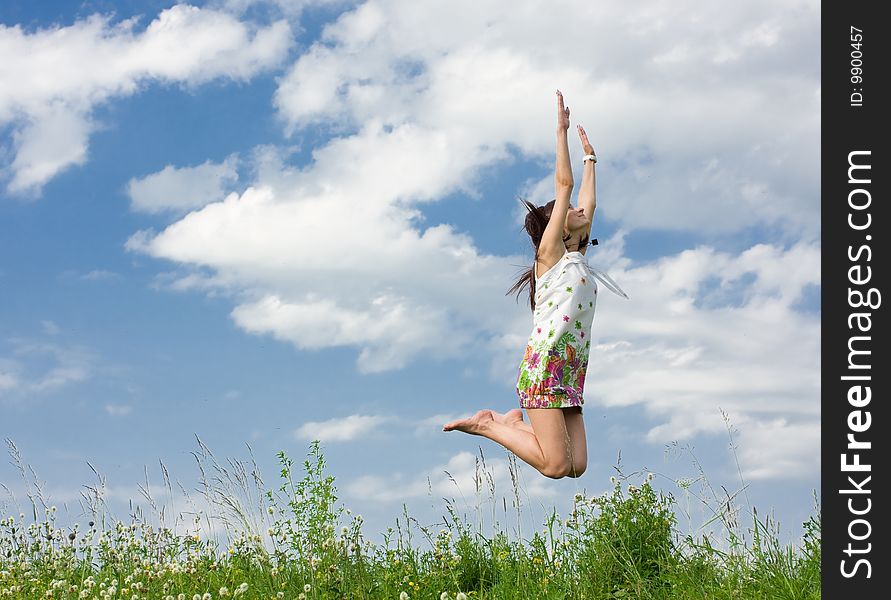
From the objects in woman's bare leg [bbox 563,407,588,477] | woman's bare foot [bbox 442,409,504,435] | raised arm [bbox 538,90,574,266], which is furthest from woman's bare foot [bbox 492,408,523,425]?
raised arm [bbox 538,90,574,266]

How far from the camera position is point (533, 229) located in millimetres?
7320

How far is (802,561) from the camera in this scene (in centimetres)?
596

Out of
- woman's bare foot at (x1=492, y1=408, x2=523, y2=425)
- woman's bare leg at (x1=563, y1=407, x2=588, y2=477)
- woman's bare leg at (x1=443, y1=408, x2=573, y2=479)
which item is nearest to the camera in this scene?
woman's bare leg at (x1=443, y1=408, x2=573, y2=479)

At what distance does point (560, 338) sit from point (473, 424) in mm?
1065

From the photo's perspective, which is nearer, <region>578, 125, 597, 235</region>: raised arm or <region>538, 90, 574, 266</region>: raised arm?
<region>538, 90, 574, 266</region>: raised arm

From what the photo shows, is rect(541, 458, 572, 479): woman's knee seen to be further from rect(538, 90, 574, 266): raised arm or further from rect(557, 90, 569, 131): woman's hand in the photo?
rect(557, 90, 569, 131): woman's hand

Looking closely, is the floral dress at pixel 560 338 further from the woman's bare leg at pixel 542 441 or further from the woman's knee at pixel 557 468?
the woman's knee at pixel 557 468

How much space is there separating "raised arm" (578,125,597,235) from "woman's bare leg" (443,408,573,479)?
1511mm

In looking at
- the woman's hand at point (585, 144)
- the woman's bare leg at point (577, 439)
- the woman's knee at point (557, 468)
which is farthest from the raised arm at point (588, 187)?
the woman's knee at point (557, 468)

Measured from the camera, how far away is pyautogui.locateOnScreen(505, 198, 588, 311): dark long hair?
7211mm
